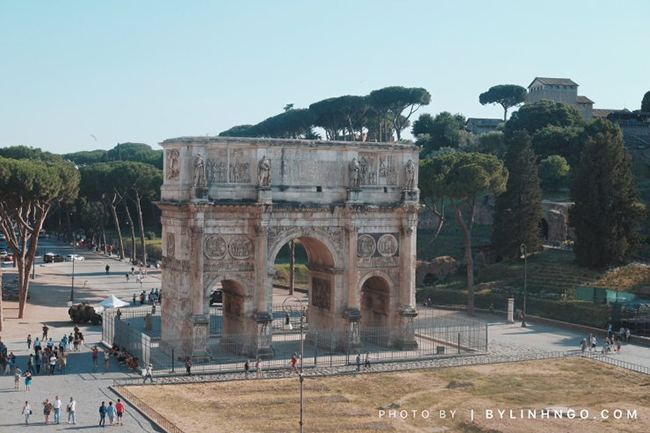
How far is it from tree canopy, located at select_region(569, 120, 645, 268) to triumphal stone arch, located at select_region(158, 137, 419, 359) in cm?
2277

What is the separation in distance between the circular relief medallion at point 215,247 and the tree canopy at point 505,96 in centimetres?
10151

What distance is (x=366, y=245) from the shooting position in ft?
158

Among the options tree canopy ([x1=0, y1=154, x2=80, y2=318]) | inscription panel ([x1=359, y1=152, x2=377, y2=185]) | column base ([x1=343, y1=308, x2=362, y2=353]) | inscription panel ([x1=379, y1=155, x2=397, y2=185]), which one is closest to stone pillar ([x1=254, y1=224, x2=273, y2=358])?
column base ([x1=343, y1=308, x2=362, y2=353])

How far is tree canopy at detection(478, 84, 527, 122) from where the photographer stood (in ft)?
451

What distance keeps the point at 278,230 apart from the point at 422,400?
41.9 feet

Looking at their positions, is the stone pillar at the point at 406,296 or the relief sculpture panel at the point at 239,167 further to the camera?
the stone pillar at the point at 406,296

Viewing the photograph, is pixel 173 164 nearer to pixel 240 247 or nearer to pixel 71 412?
pixel 240 247

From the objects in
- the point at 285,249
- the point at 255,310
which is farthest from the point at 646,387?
the point at 285,249

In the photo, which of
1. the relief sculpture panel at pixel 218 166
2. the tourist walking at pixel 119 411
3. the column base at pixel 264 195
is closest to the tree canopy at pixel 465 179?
the column base at pixel 264 195

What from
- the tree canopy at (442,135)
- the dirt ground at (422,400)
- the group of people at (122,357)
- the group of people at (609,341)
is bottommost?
the dirt ground at (422,400)

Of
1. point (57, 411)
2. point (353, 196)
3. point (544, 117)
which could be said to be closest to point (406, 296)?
point (353, 196)

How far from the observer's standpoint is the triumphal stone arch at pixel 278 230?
44.1 metres

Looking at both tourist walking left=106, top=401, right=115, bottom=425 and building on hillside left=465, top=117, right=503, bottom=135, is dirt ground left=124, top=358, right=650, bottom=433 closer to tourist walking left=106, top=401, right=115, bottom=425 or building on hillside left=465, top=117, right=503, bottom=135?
tourist walking left=106, top=401, right=115, bottom=425

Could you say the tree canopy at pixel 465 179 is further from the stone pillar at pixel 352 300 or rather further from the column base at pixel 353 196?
the stone pillar at pixel 352 300
